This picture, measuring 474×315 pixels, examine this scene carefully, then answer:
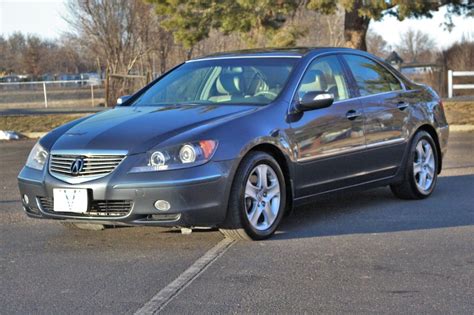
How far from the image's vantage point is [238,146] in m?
5.43

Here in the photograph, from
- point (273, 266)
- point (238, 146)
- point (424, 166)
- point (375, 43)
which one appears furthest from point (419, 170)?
point (375, 43)

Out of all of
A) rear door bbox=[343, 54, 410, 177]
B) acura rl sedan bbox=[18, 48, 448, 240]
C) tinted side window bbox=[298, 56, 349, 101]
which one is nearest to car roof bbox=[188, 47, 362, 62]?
acura rl sedan bbox=[18, 48, 448, 240]

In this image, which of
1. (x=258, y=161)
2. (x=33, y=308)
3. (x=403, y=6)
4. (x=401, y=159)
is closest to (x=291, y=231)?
(x=258, y=161)

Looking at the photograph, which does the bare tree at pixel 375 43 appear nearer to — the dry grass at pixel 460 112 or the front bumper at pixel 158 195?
the dry grass at pixel 460 112

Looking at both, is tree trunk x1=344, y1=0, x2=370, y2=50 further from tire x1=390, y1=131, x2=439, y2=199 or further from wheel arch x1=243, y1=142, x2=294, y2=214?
A: wheel arch x1=243, y1=142, x2=294, y2=214

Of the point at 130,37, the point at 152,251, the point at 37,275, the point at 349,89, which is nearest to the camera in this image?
the point at 37,275

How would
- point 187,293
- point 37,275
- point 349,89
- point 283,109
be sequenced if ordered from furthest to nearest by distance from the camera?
point 349,89 → point 283,109 → point 37,275 → point 187,293

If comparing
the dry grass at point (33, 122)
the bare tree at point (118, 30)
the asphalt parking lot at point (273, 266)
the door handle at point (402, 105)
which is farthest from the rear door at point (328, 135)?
the bare tree at point (118, 30)

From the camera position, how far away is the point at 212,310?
13.1ft

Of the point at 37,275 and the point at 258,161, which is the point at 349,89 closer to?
the point at 258,161

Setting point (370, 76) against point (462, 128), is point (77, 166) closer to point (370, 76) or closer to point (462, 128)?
point (370, 76)

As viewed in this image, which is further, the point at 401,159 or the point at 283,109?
the point at 401,159

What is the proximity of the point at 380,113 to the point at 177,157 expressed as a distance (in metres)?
2.55

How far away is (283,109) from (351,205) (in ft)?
5.60
